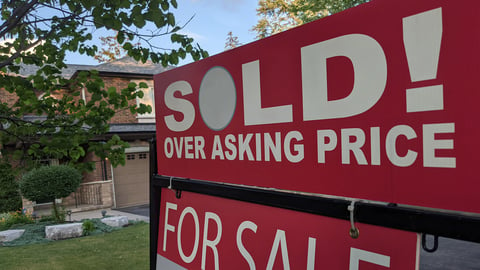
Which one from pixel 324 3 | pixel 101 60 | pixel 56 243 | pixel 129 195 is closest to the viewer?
pixel 56 243

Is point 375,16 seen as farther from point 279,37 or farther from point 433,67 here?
point 279,37

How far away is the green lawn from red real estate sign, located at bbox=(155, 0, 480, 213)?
23.6ft

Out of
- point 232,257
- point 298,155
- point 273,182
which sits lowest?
point 232,257

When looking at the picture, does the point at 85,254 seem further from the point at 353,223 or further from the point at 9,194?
the point at 353,223

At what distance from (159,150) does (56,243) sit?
10.2m

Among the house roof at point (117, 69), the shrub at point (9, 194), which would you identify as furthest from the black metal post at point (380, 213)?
the house roof at point (117, 69)

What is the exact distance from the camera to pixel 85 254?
30.4 feet

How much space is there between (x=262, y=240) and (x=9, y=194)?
18.0 m

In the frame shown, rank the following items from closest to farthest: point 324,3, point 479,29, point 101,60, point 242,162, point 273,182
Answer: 1. point 479,29
2. point 273,182
3. point 242,162
4. point 324,3
5. point 101,60

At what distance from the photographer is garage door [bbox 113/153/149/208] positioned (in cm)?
1936

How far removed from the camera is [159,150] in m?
2.24

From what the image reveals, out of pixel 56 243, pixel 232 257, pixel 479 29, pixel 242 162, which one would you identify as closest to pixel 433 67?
pixel 479 29

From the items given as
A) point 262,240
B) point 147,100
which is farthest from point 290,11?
point 262,240

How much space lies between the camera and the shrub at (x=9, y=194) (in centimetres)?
1606
